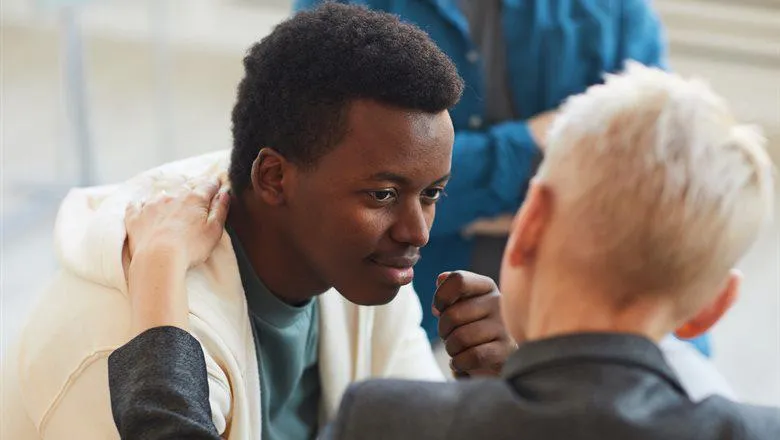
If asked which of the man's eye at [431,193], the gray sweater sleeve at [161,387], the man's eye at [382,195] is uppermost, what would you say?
the man's eye at [382,195]

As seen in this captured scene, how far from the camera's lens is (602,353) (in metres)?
0.79

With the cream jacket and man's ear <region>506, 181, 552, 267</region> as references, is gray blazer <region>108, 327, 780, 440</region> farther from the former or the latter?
the cream jacket

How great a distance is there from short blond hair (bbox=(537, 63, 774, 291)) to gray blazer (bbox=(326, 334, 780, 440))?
68 millimetres

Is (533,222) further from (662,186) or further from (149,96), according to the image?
(149,96)

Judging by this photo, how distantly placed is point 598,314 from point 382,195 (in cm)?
45

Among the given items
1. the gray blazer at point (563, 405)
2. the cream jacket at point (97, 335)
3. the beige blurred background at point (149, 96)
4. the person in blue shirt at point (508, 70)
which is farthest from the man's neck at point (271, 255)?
the beige blurred background at point (149, 96)

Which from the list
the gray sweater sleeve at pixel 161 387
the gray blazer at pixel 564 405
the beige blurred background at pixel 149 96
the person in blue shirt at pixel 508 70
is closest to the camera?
the gray blazer at pixel 564 405

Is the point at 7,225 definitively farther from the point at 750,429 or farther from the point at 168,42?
the point at 750,429

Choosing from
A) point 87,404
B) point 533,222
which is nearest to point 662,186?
point 533,222

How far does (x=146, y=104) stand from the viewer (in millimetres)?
3986

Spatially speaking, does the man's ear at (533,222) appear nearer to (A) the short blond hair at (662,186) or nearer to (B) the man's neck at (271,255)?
(A) the short blond hair at (662,186)

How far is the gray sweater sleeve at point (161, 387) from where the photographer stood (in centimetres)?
104

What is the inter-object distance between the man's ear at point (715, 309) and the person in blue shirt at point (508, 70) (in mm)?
1005

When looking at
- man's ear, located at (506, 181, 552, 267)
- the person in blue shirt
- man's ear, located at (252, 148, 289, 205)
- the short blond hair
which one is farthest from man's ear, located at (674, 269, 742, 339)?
the person in blue shirt
